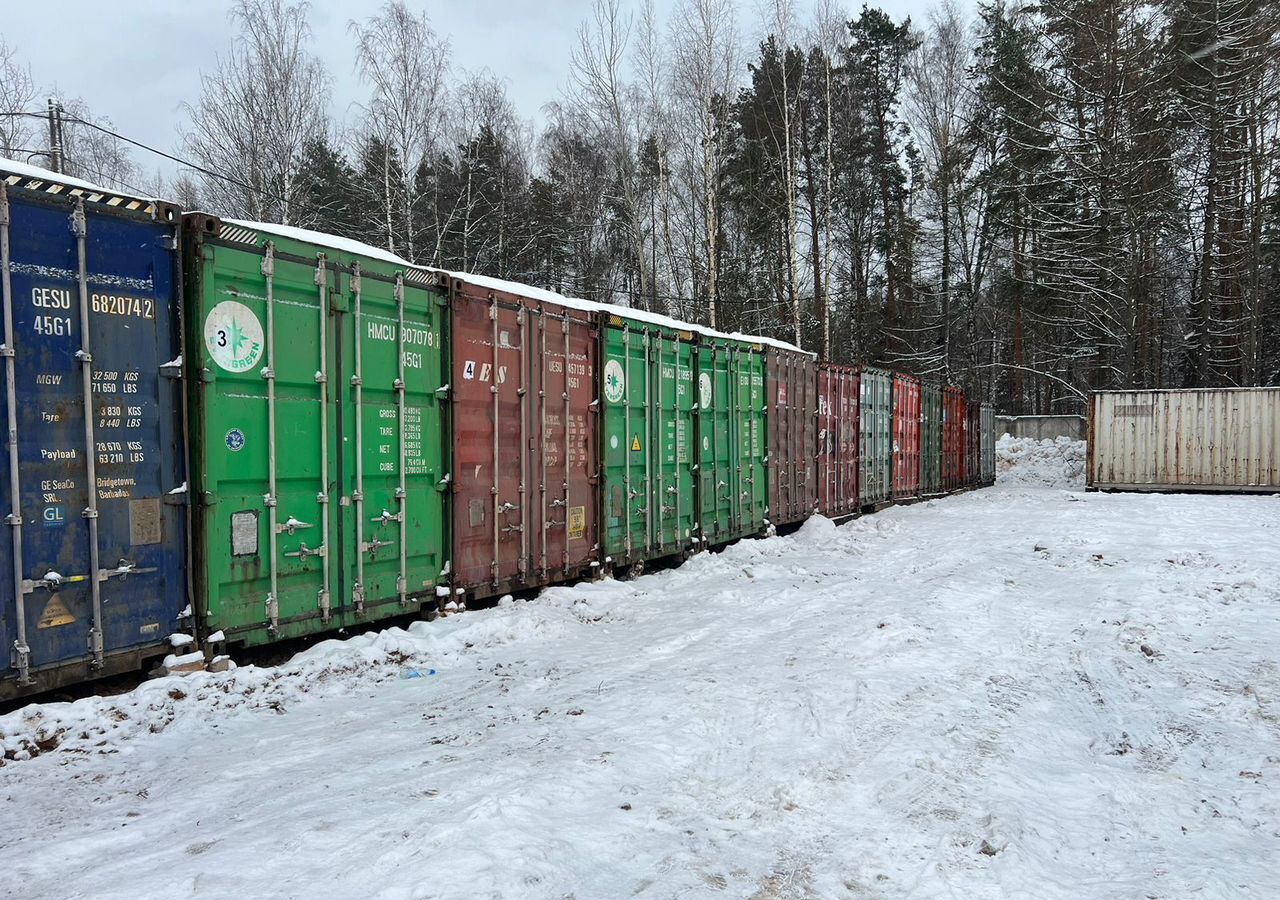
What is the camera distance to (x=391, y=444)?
A: 6699mm

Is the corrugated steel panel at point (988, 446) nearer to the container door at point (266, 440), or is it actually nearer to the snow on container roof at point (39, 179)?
the container door at point (266, 440)

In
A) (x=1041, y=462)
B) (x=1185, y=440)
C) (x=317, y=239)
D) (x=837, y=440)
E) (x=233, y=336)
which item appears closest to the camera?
(x=233, y=336)

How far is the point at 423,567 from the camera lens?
23.0ft

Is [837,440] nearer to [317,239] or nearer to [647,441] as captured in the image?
[647,441]

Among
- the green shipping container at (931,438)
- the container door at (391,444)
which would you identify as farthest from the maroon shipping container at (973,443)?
the container door at (391,444)

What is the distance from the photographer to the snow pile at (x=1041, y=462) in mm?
26938

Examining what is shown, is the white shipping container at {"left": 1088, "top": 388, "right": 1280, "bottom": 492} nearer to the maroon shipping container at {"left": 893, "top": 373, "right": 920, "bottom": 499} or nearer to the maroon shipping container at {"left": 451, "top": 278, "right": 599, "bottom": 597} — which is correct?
the maroon shipping container at {"left": 893, "top": 373, "right": 920, "bottom": 499}

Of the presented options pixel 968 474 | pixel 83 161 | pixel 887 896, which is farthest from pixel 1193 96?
pixel 83 161

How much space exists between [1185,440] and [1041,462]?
9.10 m

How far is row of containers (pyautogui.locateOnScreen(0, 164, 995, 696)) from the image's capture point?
4.55 m

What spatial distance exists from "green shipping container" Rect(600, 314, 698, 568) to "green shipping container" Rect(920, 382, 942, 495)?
475 inches

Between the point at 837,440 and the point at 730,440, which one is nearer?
the point at 730,440

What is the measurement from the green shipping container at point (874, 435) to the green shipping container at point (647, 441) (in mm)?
7376

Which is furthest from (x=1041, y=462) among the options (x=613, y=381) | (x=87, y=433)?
(x=87, y=433)
